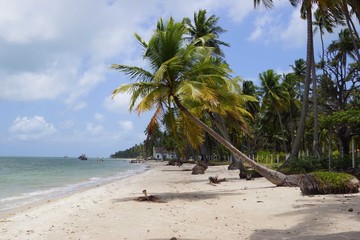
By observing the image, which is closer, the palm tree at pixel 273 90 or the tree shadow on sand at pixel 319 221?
the tree shadow on sand at pixel 319 221

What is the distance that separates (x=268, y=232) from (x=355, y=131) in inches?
680

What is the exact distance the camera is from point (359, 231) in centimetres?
671

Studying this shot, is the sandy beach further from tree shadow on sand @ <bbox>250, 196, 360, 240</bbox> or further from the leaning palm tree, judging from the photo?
the leaning palm tree

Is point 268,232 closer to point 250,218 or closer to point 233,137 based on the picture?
point 250,218

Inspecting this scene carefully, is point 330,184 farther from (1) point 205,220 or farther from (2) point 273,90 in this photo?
(2) point 273,90

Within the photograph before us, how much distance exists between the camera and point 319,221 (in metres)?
7.82

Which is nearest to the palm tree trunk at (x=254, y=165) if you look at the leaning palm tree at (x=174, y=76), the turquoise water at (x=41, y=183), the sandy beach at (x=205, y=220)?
the leaning palm tree at (x=174, y=76)

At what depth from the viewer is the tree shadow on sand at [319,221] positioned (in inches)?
261

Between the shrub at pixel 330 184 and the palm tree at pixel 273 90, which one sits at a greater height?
the palm tree at pixel 273 90

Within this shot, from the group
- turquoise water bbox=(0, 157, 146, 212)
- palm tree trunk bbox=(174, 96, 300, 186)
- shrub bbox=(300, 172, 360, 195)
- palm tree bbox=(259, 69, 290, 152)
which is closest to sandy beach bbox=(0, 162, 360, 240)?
shrub bbox=(300, 172, 360, 195)

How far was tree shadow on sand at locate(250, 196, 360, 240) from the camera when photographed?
6634 mm

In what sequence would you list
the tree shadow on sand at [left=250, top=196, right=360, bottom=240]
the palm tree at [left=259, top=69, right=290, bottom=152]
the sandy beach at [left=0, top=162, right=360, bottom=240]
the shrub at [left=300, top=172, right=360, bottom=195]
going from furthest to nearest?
the palm tree at [left=259, top=69, right=290, bottom=152], the shrub at [left=300, top=172, right=360, bottom=195], the sandy beach at [left=0, top=162, right=360, bottom=240], the tree shadow on sand at [left=250, top=196, right=360, bottom=240]

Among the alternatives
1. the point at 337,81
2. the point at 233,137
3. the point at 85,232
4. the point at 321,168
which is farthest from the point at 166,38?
the point at 233,137

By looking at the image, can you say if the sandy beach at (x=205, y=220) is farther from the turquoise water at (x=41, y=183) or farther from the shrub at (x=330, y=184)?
the turquoise water at (x=41, y=183)
